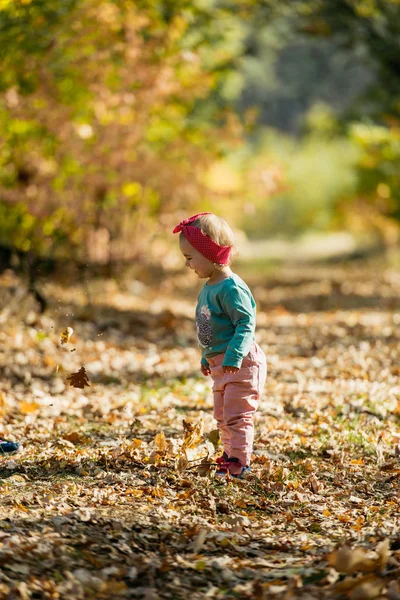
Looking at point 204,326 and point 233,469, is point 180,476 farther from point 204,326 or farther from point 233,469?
point 204,326

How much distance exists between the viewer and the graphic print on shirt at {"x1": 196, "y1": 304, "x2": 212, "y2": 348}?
437cm

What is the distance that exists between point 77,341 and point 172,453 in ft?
12.1

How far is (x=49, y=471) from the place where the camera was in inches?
172

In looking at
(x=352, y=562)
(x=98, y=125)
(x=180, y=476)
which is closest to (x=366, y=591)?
(x=352, y=562)

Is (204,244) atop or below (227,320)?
atop

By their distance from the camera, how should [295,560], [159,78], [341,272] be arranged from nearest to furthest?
[295,560] < [159,78] < [341,272]

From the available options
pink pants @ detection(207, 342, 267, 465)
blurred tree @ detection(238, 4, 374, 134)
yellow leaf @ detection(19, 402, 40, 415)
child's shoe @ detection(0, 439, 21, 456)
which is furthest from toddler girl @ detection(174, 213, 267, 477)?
blurred tree @ detection(238, 4, 374, 134)

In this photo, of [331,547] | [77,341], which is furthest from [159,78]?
[331,547]

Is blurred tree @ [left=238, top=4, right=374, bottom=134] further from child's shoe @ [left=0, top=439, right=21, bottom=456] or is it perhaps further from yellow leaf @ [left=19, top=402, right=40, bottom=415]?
child's shoe @ [left=0, top=439, right=21, bottom=456]

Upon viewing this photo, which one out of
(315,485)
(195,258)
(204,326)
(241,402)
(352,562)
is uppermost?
(195,258)

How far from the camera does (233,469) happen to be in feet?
14.3

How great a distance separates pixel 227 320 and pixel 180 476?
0.83 meters

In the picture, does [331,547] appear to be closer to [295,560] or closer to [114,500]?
[295,560]

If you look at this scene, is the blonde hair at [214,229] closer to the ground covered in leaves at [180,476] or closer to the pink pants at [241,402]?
the pink pants at [241,402]
